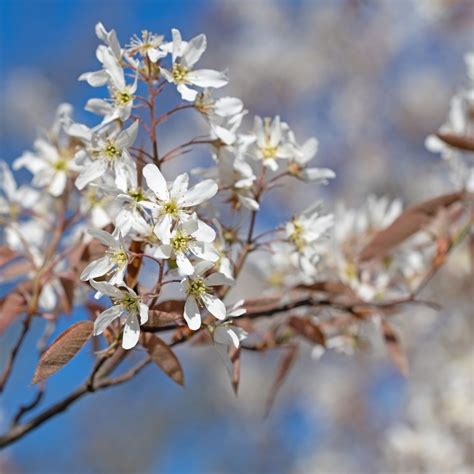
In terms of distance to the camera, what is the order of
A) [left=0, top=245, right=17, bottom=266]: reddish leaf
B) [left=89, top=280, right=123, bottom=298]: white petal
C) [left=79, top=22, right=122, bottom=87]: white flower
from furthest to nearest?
[left=0, top=245, right=17, bottom=266]: reddish leaf
[left=79, top=22, right=122, bottom=87]: white flower
[left=89, top=280, right=123, bottom=298]: white petal

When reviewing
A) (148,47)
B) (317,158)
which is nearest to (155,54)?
(148,47)

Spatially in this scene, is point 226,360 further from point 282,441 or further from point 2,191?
point 282,441

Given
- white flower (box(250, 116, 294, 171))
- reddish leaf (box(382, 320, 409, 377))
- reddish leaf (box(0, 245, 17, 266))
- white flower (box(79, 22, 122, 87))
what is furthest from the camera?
reddish leaf (box(382, 320, 409, 377))

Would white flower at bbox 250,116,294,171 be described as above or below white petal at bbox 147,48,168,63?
below

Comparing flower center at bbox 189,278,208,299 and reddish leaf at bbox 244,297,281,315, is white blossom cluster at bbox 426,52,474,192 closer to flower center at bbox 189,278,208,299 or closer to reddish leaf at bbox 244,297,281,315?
reddish leaf at bbox 244,297,281,315

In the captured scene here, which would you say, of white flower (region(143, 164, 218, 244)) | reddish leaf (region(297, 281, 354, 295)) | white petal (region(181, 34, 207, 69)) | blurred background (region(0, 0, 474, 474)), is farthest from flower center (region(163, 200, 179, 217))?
blurred background (region(0, 0, 474, 474))

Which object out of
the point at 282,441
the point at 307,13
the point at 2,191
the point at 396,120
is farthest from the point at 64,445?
the point at 2,191

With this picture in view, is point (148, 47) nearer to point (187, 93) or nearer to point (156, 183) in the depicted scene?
point (187, 93)

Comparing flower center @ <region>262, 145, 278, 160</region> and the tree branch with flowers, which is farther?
flower center @ <region>262, 145, 278, 160</region>
